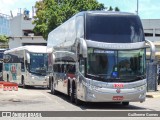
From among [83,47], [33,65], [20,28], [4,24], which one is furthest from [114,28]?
[4,24]

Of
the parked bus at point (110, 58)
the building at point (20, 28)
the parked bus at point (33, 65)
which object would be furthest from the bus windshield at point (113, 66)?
the building at point (20, 28)

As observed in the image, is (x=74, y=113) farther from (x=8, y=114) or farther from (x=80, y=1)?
(x=80, y=1)

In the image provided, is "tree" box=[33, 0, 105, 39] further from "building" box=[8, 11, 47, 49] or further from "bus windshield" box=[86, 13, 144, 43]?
"building" box=[8, 11, 47, 49]

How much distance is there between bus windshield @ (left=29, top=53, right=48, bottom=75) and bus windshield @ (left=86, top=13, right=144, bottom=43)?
16579 mm

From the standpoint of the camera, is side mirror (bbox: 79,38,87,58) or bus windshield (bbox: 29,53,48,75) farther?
bus windshield (bbox: 29,53,48,75)

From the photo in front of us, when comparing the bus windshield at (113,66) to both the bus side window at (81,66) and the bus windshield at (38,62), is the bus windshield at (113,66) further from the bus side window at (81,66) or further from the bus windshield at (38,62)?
the bus windshield at (38,62)

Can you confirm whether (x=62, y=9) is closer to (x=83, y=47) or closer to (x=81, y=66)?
(x=81, y=66)

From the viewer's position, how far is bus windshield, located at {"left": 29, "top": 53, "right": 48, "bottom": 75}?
116 ft

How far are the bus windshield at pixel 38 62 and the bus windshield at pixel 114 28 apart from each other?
16579 millimetres

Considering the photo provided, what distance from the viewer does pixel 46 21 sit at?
171 ft

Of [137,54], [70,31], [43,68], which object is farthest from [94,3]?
[137,54]

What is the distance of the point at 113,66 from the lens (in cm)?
1875

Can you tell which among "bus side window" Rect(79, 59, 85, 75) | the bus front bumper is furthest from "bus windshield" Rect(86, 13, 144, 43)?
the bus front bumper

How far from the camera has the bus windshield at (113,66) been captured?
18.7 m
